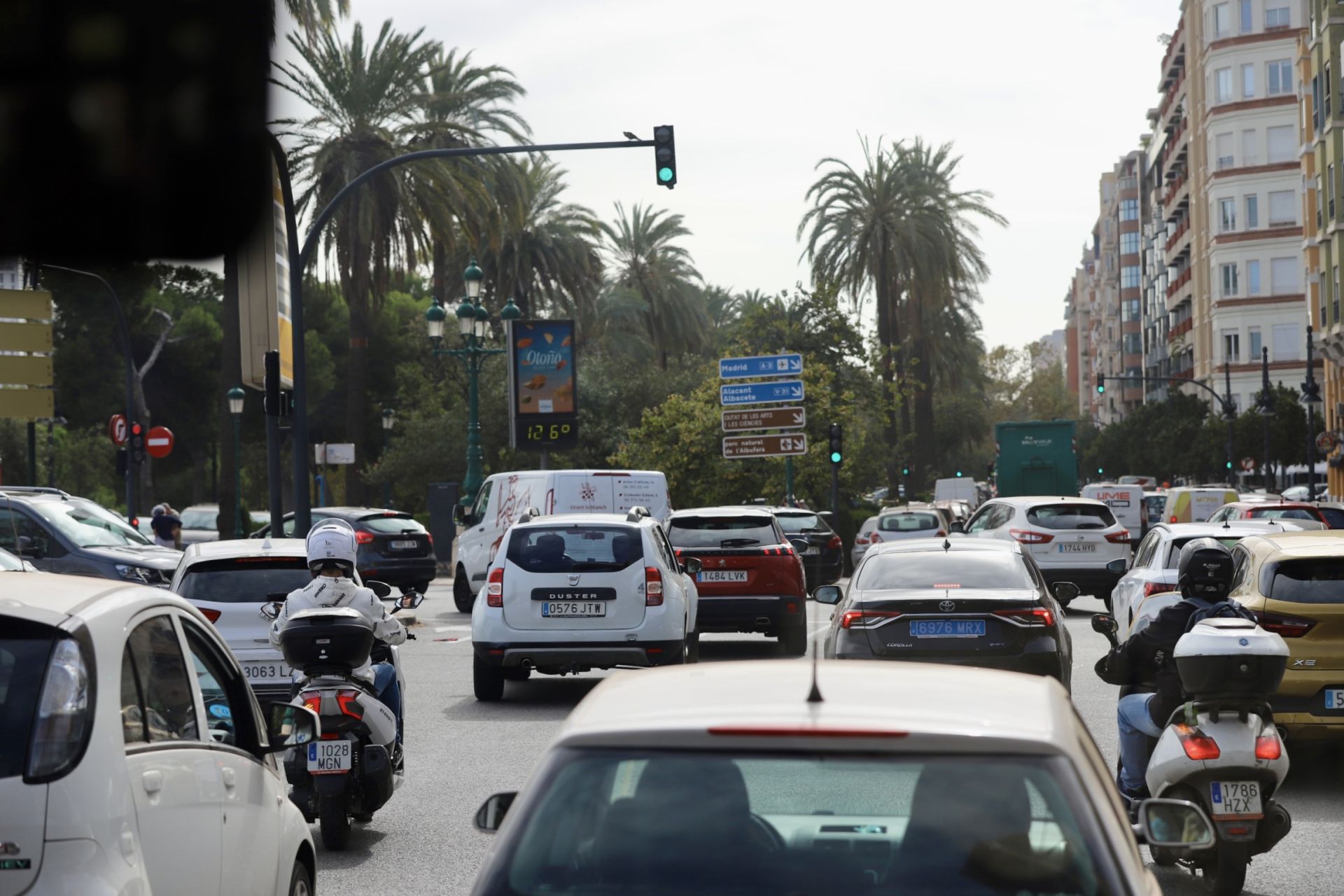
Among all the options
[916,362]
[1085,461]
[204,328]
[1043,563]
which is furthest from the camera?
[1085,461]

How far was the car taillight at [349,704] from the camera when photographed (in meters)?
8.70

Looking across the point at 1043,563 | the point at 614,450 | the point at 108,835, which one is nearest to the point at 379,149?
the point at 614,450

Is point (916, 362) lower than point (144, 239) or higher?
lower

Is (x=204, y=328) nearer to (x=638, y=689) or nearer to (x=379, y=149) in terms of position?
(x=379, y=149)

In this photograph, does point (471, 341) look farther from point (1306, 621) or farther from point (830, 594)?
point (1306, 621)

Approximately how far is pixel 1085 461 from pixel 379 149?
9145cm

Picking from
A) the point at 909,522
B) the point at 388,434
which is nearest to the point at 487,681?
the point at 909,522

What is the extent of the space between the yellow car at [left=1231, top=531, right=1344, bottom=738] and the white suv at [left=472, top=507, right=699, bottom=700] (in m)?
5.67

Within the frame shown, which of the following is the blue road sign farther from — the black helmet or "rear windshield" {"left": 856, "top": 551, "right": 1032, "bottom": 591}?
the black helmet

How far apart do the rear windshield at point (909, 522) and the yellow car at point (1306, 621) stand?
27.2 m

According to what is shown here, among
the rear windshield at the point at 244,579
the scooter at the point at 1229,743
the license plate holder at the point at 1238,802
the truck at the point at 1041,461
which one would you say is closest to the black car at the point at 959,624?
the rear windshield at the point at 244,579

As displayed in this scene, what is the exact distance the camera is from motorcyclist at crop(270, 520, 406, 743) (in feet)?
30.1

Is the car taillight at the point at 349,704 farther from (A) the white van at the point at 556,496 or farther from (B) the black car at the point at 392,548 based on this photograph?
(B) the black car at the point at 392,548

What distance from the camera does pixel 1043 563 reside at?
2644cm
